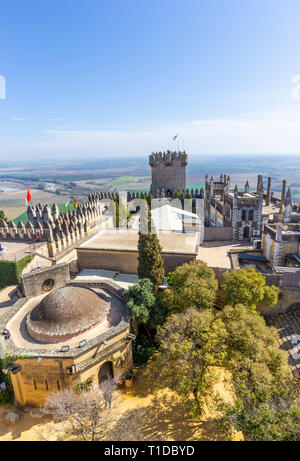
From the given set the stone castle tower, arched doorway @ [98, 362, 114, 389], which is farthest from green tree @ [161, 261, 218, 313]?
the stone castle tower

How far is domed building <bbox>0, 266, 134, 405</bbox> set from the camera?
15133 mm

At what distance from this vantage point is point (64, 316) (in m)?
17.3

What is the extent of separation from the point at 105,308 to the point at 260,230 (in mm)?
24805

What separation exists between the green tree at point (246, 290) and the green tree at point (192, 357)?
479 cm

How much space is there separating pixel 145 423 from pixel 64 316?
8.11 metres

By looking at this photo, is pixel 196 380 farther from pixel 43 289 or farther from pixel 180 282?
pixel 43 289

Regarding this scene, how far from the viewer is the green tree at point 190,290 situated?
18.4 m

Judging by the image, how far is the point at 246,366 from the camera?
13.7 metres

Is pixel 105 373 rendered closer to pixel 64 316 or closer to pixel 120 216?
pixel 64 316

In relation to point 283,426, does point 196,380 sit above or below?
below

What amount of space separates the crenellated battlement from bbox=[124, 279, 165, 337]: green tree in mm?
44867

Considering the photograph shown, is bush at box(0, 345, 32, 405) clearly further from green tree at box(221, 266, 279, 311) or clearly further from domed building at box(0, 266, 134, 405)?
green tree at box(221, 266, 279, 311)

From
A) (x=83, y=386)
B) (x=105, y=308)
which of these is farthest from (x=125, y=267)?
(x=83, y=386)
